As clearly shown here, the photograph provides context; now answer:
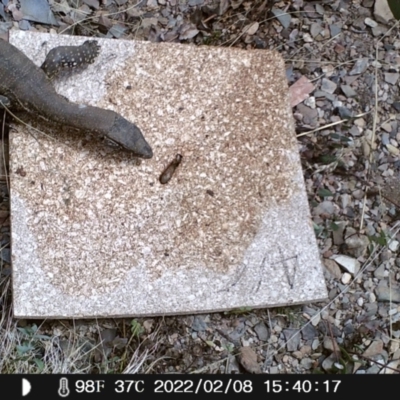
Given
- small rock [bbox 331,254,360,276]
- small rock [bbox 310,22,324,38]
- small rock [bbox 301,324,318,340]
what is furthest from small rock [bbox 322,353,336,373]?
small rock [bbox 310,22,324,38]

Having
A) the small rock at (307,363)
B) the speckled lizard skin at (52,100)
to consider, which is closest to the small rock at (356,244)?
the small rock at (307,363)

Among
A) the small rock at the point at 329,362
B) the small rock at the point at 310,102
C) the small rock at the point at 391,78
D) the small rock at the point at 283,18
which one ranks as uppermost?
the small rock at the point at 283,18

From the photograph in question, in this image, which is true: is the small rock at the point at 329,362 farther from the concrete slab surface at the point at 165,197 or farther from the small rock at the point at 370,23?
the small rock at the point at 370,23

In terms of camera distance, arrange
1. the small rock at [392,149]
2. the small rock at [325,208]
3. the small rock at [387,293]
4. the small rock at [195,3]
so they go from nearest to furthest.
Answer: the small rock at [387,293] < the small rock at [325,208] < the small rock at [392,149] < the small rock at [195,3]

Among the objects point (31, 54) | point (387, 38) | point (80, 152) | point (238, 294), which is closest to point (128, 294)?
point (238, 294)

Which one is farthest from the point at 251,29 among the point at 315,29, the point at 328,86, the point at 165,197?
the point at 165,197

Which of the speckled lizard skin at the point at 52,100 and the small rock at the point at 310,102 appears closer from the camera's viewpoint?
the speckled lizard skin at the point at 52,100
